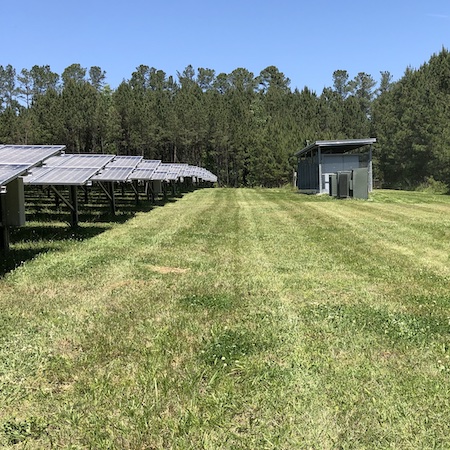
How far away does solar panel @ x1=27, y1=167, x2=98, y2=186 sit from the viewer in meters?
12.1

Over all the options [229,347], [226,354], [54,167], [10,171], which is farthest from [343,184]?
[226,354]

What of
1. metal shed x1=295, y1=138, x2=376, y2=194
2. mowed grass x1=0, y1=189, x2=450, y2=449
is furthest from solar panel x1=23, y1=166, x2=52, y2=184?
metal shed x1=295, y1=138, x2=376, y2=194

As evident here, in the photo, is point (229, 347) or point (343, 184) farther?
point (343, 184)

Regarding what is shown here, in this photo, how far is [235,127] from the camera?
69.6 m

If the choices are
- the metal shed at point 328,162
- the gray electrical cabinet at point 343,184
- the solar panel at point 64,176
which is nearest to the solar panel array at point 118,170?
the solar panel at point 64,176

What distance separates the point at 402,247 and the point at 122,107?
189 ft

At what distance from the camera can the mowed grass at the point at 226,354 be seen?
9.36 feet

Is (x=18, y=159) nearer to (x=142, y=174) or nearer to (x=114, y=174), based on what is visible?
(x=114, y=174)

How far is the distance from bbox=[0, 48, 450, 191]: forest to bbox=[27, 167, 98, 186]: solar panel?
35399mm

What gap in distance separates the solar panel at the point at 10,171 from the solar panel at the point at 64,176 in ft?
12.1

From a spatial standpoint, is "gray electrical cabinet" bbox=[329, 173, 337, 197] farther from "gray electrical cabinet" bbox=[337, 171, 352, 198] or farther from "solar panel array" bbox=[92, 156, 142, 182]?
"solar panel array" bbox=[92, 156, 142, 182]

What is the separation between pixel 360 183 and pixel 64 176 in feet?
61.2

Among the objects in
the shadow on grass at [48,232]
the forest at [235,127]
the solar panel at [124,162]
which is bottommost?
the shadow on grass at [48,232]

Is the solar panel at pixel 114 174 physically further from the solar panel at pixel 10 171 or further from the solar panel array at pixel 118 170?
the solar panel at pixel 10 171
